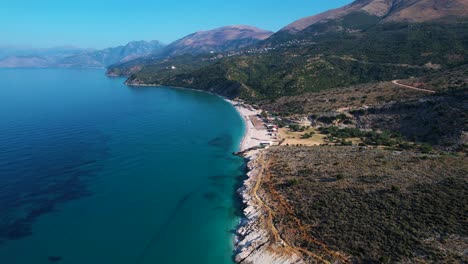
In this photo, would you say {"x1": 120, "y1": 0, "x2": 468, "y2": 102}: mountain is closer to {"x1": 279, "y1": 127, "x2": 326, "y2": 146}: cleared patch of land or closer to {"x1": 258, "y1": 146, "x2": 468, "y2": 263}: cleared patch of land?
{"x1": 279, "y1": 127, "x2": 326, "y2": 146}: cleared patch of land

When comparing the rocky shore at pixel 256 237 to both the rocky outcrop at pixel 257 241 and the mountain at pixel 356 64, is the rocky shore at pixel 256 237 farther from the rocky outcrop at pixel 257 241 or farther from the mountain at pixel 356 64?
the mountain at pixel 356 64

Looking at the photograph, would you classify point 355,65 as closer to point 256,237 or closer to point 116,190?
point 116,190

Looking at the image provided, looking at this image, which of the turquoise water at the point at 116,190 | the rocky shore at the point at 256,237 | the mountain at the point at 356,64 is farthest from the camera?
the mountain at the point at 356,64

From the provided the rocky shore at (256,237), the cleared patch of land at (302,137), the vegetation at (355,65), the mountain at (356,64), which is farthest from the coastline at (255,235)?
the vegetation at (355,65)

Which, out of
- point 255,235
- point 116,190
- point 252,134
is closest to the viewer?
point 255,235

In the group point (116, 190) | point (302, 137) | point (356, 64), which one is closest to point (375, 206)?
point (116, 190)

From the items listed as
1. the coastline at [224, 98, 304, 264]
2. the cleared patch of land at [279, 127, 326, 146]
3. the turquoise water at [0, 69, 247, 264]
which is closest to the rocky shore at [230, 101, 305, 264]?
the coastline at [224, 98, 304, 264]
